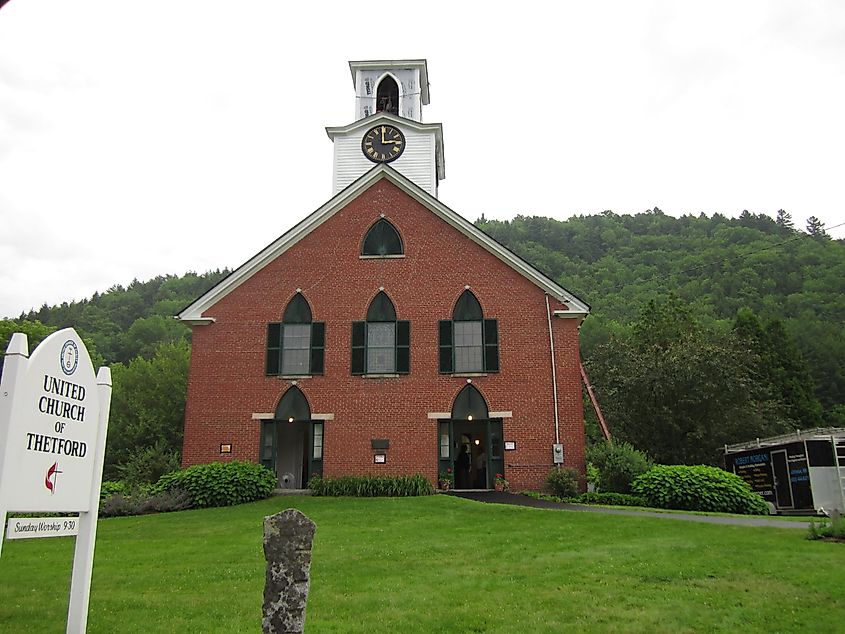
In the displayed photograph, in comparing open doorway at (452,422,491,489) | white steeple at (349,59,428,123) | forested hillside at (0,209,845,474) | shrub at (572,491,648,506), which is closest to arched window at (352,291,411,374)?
open doorway at (452,422,491,489)

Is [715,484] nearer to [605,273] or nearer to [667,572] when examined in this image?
[667,572]

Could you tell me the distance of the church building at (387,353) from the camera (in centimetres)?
2394

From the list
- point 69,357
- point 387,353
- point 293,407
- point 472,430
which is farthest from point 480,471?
point 69,357

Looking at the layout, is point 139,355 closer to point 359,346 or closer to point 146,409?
point 146,409

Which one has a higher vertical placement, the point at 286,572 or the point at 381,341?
the point at 381,341

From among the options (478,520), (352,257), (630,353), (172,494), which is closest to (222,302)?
(352,257)

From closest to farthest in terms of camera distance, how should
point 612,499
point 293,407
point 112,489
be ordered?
point 612,499
point 112,489
point 293,407

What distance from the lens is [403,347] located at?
2466 cm

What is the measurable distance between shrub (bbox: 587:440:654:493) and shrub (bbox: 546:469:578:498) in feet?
2.88

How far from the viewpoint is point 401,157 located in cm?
3128

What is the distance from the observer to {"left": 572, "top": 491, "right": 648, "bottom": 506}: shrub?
20.8 meters

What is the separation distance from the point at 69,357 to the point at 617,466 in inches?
711

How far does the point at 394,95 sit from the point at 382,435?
55.0 ft

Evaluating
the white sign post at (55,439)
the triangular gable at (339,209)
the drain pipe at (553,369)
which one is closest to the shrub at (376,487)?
the drain pipe at (553,369)
